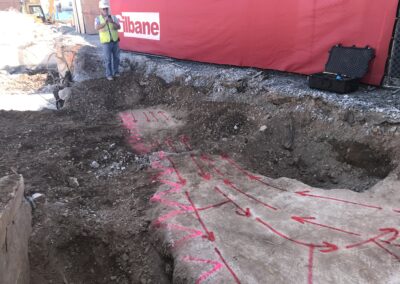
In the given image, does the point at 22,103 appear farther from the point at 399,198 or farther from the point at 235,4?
the point at 399,198

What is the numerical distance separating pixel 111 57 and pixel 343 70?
5976 mm

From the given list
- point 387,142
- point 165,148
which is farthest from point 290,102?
point 165,148

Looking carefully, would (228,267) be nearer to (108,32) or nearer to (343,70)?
(343,70)

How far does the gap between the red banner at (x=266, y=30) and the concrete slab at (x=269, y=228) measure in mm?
3166

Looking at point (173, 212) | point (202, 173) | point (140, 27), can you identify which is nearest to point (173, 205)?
point (173, 212)

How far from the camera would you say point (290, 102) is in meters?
6.46

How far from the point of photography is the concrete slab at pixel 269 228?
130 inches

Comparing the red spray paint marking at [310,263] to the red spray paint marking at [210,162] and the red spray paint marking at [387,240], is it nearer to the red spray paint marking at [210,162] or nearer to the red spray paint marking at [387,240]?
the red spray paint marking at [387,240]

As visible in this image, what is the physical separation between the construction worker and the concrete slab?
202 inches

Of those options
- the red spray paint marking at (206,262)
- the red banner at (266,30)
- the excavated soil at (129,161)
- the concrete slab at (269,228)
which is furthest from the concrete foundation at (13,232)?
the red banner at (266,30)

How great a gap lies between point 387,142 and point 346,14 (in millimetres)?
2812

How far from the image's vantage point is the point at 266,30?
7.97m

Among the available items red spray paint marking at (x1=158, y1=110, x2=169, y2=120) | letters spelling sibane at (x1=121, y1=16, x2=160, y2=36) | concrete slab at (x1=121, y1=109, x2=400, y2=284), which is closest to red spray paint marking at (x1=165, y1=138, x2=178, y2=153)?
concrete slab at (x1=121, y1=109, x2=400, y2=284)

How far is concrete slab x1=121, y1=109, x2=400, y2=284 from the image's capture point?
3.31 m
